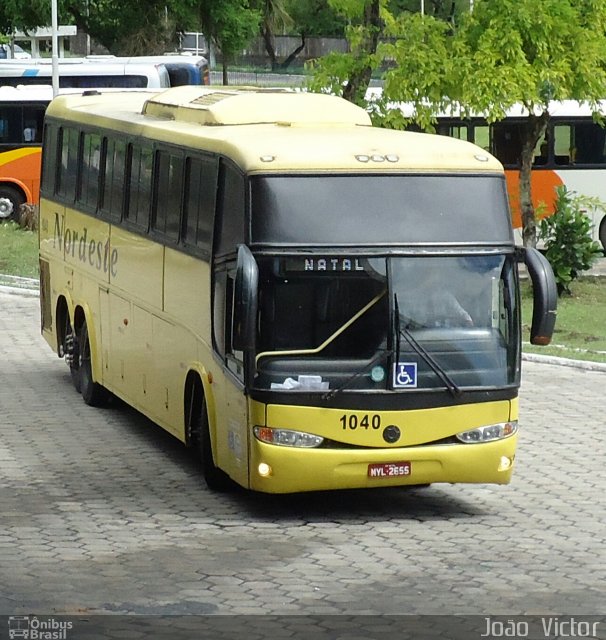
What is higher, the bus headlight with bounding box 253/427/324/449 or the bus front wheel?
the bus headlight with bounding box 253/427/324/449

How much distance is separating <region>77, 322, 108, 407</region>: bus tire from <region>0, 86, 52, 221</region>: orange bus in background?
799 inches

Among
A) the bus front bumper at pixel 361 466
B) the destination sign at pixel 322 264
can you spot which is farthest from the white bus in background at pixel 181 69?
the bus front bumper at pixel 361 466

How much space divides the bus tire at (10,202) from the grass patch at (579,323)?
1351 cm

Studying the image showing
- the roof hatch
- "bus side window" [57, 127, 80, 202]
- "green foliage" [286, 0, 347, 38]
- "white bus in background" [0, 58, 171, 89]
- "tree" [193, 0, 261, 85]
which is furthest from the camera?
"green foliage" [286, 0, 347, 38]

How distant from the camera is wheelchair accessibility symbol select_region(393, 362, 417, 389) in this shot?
454 inches

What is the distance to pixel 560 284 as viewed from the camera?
2814cm

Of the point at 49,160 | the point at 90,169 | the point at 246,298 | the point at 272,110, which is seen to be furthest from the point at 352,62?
the point at 246,298

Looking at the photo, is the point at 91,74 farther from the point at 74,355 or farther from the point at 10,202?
the point at 74,355

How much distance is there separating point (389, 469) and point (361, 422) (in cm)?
40

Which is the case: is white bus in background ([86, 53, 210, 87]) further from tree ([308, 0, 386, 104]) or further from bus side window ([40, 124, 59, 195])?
bus side window ([40, 124, 59, 195])

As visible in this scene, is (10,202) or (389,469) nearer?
(389,469)

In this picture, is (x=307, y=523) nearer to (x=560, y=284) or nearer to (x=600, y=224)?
(x=560, y=284)

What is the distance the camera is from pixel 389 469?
458 inches

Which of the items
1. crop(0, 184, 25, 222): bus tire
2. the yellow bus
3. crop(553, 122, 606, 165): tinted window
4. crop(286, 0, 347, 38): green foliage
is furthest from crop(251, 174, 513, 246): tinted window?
crop(286, 0, 347, 38): green foliage
